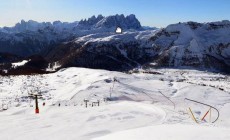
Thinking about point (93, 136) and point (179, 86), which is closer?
point (93, 136)

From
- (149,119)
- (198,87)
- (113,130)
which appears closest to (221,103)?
(198,87)

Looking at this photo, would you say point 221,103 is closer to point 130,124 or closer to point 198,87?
point 198,87

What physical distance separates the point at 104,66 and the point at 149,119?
558 feet

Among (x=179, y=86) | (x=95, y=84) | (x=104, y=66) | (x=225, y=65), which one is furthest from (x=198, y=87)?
(x=225, y=65)

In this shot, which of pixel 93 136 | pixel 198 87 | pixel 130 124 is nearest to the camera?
pixel 93 136

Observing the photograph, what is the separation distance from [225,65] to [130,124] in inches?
7412

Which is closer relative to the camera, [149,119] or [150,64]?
[149,119]

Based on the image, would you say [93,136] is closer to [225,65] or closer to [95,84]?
[95,84]

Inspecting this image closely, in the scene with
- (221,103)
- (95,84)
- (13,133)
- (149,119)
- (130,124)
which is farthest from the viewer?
(95,84)

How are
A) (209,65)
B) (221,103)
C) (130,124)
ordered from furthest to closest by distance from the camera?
(209,65), (221,103), (130,124)

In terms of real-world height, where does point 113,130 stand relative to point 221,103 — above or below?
above

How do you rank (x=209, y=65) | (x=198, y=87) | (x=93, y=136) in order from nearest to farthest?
(x=93, y=136), (x=198, y=87), (x=209, y=65)

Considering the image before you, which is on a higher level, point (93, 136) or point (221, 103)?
point (93, 136)

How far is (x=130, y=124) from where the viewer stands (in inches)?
778
